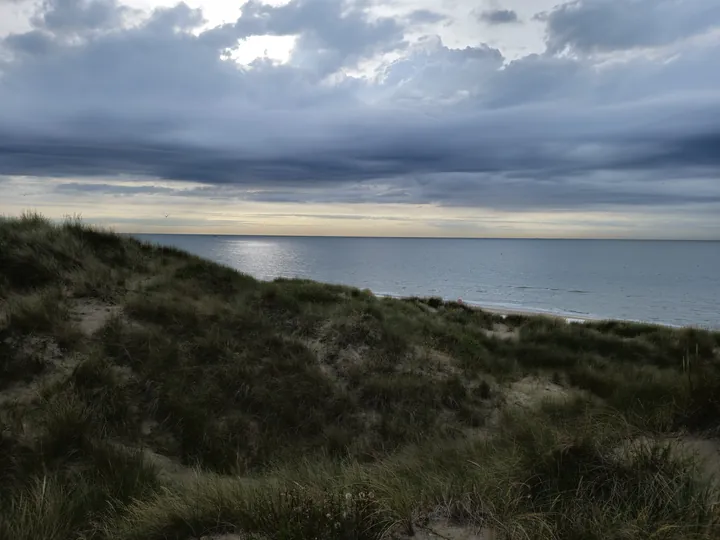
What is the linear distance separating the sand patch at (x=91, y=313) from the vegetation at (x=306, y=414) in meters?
0.05

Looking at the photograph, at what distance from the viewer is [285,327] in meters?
11.6

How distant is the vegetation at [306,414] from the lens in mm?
3682

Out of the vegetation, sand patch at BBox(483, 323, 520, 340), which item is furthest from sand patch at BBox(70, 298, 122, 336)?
sand patch at BBox(483, 323, 520, 340)

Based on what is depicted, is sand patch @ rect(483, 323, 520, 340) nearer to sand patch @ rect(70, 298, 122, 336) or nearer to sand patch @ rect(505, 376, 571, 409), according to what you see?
sand patch @ rect(505, 376, 571, 409)

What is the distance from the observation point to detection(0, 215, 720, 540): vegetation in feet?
12.1

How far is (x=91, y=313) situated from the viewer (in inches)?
395

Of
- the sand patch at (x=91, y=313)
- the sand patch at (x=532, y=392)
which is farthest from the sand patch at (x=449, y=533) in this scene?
the sand patch at (x=91, y=313)

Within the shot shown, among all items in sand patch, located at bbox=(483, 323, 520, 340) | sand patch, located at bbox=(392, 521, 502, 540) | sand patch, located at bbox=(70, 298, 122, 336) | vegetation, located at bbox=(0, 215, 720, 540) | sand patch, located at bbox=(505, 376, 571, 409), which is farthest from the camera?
sand patch, located at bbox=(483, 323, 520, 340)

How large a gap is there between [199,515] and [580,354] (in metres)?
12.7

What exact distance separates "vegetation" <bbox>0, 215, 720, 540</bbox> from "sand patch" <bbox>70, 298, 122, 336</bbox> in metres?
0.05

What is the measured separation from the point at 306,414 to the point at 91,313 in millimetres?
5277

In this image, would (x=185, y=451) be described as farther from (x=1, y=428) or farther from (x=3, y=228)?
(x=3, y=228)

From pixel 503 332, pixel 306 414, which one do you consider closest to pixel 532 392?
pixel 306 414

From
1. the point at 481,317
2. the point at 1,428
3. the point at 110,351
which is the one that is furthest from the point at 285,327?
the point at 481,317
